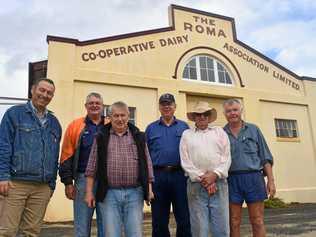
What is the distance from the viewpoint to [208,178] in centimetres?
411

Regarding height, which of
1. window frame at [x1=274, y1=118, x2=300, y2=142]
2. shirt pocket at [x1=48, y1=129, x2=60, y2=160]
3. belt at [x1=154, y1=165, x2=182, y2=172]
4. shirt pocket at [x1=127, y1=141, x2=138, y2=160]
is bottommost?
belt at [x1=154, y1=165, x2=182, y2=172]

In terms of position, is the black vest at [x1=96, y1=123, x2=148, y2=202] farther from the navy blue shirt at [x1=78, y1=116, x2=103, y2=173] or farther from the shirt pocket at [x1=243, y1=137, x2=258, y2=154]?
the shirt pocket at [x1=243, y1=137, x2=258, y2=154]

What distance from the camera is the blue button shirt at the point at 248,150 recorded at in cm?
457

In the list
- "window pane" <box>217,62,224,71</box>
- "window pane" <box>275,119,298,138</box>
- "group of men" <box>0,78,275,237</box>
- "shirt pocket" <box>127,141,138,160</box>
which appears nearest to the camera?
"group of men" <box>0,78,275,237</box>

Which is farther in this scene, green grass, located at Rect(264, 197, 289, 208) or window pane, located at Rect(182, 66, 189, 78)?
window pane, located at Rect(182, 66, 189, 78)

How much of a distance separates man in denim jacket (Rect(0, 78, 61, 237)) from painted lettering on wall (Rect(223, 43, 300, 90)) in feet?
42.8

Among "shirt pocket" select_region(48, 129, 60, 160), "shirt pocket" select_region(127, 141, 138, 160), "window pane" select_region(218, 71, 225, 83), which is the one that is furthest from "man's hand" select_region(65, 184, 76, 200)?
→ "window pane" select_region(218, 71, 225, 83)

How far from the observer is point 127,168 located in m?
3.85

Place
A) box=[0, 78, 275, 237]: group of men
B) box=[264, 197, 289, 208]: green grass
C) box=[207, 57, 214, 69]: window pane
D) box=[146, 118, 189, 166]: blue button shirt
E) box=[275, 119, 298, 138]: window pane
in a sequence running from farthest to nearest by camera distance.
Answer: box=[275, 119, 298, 138]: window pane
box=[207, 57, 214, 69]: window pane
box=[264, 197, 289, 208]: green grass
box=[146, 118, 189, 166]: blue button shirt
box=[0, 78, 275, 237]: group of men

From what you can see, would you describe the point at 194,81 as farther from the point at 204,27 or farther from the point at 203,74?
the point at 204,27

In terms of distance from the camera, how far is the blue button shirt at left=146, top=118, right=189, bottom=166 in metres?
4.68

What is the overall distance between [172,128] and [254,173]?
1184mm

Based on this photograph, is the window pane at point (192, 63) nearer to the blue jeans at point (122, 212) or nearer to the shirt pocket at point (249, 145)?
the shirt pocket at point (249, 145)

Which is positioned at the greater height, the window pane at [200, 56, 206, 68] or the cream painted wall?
the window pane at [200, 56, 206, 68]
